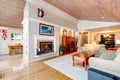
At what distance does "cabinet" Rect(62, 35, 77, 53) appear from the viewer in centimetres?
747

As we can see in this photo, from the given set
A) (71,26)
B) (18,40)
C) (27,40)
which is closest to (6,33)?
(18,40)

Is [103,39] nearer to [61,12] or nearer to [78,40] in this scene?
[78,40]

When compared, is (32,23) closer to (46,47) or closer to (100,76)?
(46,47)

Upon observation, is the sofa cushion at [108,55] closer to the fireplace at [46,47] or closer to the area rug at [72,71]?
the area rug at [72,71]

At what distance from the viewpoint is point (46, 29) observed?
5.34m

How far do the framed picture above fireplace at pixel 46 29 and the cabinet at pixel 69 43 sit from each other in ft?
6.54

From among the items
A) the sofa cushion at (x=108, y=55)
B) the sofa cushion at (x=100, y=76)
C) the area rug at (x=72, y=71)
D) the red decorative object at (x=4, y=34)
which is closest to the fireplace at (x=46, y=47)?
the area rug at (x=72, y=71)

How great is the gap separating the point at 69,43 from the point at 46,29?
3196 mm

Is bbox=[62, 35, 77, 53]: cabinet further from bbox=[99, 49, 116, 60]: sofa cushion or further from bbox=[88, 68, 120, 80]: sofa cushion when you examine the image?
bbox=[88, 68, 120, 80]: sofa cushion

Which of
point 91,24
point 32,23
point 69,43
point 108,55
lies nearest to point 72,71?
point 108,55

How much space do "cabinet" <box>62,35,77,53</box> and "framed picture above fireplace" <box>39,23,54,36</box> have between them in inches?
78.5

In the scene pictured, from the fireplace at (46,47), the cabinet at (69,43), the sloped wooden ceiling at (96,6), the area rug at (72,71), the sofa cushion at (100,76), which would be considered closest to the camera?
the sofa cushion at (100,76)

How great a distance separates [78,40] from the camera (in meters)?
9.02

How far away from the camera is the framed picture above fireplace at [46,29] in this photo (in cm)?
504
